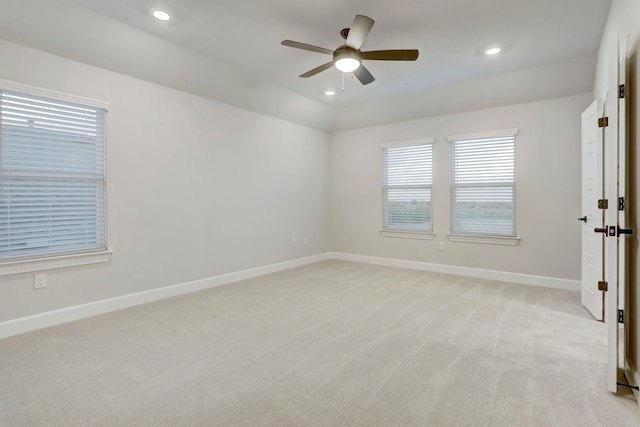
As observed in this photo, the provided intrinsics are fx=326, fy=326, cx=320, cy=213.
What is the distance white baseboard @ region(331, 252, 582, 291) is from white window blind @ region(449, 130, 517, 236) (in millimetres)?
606

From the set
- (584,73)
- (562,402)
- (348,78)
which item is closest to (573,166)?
(584,73)

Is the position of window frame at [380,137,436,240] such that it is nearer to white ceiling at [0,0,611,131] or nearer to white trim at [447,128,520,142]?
white trim at [447,128,520,142]

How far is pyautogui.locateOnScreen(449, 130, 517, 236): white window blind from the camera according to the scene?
4.94 metres

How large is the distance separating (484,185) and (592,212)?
1.85 meters

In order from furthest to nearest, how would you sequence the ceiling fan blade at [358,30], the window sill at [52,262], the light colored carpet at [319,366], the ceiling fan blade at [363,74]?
the ceiling fan blade at [363,74], the window sill at [52,262], the ceiling fan blade at [358,30], the light colored carpet at [319,366]

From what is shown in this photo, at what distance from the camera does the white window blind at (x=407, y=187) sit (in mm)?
5727

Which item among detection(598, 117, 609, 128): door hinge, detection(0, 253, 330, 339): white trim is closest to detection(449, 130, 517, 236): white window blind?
detection(598, 117, 609, 128): door hinge

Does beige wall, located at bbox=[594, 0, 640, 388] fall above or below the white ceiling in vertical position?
below

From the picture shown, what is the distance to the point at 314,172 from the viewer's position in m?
6.50

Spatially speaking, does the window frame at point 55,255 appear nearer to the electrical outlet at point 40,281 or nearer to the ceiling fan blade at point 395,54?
the electrical outlet at point 40,281

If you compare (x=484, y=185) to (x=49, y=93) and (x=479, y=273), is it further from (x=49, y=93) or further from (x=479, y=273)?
(x=49, y=93)

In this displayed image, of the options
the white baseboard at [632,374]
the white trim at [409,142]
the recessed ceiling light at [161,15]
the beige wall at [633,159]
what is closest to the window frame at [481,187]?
the white trim at [409,142]

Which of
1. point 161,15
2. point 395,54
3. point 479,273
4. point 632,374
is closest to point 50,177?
point 161,15

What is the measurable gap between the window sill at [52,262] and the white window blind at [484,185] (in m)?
5.00
